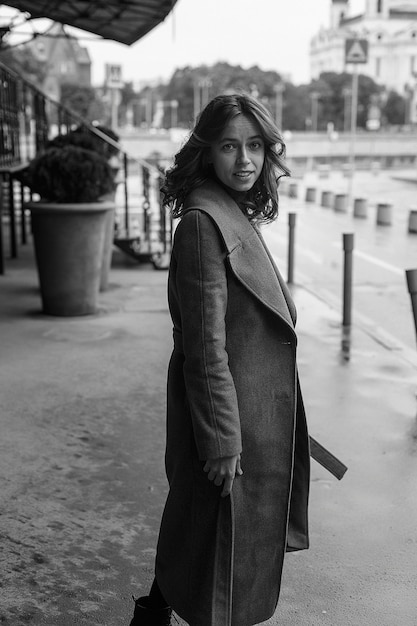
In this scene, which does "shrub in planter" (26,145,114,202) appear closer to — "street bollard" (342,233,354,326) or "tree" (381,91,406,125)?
"street bollard" (342,233,354,326)

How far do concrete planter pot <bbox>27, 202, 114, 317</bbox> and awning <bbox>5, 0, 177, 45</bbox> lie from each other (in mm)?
4336

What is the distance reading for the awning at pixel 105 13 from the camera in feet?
40.4

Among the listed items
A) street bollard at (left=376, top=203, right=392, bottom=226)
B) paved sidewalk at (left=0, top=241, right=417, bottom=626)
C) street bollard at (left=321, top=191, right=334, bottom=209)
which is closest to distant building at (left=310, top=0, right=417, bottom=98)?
street bollard at (left=321, top=191, right=334, bottom=209)

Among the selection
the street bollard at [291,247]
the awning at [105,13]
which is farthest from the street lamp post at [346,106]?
the street bollard at [291,247]

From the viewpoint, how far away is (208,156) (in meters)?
2.68

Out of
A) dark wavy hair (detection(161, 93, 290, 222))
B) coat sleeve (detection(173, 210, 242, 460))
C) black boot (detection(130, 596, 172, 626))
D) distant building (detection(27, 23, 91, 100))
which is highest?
distant building (detection(27, 23, 91, 100))

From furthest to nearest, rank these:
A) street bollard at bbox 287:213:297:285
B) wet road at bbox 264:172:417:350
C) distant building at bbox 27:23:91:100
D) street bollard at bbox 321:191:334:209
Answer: distant building at bbox 27:23:91:100
street bollard at bbox 321:191:334:209
street bollard at bbox 287:213:297:285
wet road at bbox 264:172:417:350

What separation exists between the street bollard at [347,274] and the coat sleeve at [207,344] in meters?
6.83

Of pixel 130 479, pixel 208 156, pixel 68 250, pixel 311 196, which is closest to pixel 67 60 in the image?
pixel 311 196

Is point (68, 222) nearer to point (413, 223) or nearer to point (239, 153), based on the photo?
point (239, 153)

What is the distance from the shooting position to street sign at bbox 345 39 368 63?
25797mm

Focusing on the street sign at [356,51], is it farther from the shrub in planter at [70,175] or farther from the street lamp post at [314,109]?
the street lamp post at [314,109]

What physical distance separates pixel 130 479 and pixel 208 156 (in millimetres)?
2461

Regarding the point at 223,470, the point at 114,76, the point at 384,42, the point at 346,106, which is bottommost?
the point at 223,470
